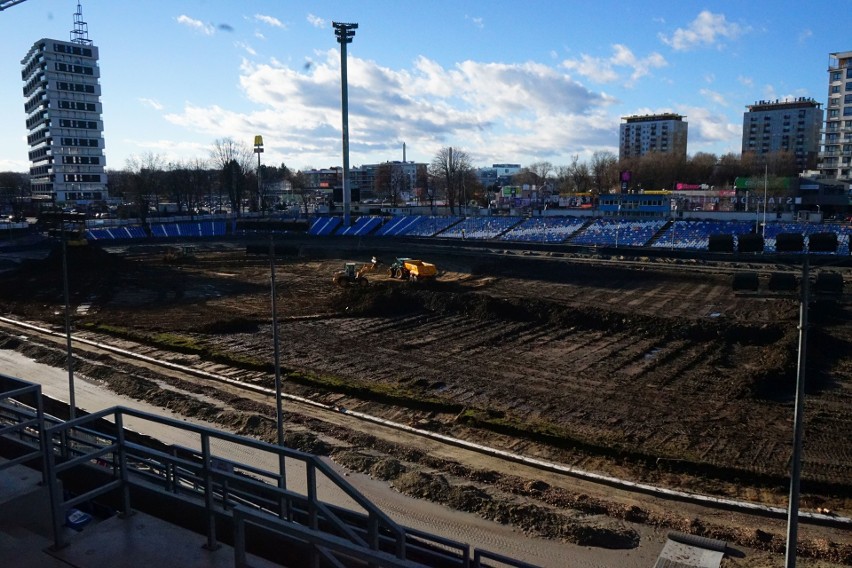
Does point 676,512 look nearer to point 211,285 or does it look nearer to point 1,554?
point 1,554

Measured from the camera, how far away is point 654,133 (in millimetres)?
191500

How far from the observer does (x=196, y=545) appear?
546 cm

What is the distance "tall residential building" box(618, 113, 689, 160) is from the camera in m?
188

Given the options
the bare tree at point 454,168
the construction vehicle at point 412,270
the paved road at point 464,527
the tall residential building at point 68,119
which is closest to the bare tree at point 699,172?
the bare tree at point 454,168

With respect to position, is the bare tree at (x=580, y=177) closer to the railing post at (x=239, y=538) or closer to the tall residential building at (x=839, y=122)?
the tall residential building at (x=839, y=122)

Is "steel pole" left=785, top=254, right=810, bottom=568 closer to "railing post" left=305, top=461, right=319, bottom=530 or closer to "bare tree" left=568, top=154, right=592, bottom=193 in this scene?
"railing post" left=305, top=461, right=319, bottom=530

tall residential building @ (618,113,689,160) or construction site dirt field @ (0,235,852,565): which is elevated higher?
tall residential building @ (618,113,689,160)

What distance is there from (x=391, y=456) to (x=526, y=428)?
11.9 feet

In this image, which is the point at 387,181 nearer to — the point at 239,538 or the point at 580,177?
the point at 580,177

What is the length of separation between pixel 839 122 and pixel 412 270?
89.2 meters

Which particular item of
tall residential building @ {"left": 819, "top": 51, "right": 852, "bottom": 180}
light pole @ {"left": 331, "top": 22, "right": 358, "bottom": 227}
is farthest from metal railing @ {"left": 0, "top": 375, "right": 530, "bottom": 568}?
tall residential building @ {"left": 819, "top": 51, "right": 852, "bottom": 180}

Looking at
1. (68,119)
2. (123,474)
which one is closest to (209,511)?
(123,474)

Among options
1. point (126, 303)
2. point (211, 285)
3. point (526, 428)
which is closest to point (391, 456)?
point (526, 428)

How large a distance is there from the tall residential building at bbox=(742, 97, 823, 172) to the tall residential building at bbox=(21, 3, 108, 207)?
479 ft
